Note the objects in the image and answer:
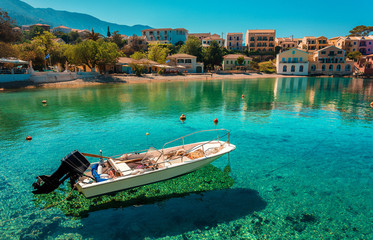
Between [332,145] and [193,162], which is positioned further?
[332,145]

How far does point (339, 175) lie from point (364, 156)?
4445 mm

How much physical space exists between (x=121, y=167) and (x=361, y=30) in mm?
154331

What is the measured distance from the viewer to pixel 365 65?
100 meters

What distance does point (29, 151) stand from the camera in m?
17.2

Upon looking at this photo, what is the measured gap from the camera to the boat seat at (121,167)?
11212 mm

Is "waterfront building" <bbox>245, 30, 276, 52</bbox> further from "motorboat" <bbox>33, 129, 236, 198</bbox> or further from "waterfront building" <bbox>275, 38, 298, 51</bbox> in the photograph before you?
"motorboat" <bbox>33, 129, 236, 198</bbox>

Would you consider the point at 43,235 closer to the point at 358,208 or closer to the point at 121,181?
the point at 121,181

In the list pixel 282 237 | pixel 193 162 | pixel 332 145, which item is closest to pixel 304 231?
pixel 282 237

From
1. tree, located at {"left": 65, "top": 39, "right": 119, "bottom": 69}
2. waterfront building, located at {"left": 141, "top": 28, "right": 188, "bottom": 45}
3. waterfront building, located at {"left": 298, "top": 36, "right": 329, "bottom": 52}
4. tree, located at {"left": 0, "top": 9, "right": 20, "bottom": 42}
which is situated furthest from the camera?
waterfront building, located at {"left": 141, "top": 28, "right": 188, "bottom": 45}

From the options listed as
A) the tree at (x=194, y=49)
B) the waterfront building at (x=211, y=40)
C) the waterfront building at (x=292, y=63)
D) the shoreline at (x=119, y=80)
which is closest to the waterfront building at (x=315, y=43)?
the waterfront building at (x=292, y=63)

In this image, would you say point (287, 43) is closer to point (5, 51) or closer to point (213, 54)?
point (213, 54)

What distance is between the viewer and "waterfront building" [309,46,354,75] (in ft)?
341

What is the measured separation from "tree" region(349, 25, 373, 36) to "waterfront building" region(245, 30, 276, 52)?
139 feet

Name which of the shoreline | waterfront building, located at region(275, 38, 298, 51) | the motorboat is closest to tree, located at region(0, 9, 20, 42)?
the shoreline
